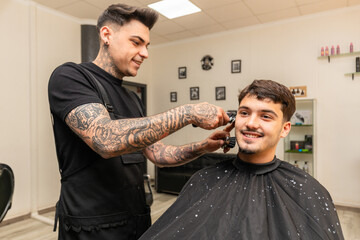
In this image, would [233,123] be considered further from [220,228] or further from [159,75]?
[159,75]

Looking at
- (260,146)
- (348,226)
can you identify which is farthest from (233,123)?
(348,226)

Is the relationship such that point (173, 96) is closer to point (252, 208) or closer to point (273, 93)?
point (273, 93)

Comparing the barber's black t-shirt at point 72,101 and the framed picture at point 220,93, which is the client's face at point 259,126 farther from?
the framed picture at point 220,93

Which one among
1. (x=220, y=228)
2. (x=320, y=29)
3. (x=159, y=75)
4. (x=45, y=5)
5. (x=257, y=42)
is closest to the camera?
(x=220, y=228)

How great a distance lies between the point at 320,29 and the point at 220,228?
12.6ft

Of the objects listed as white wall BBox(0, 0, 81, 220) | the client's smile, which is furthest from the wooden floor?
the client's smile

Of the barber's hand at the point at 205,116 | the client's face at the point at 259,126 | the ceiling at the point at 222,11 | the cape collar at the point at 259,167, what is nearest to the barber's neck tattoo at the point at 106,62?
the barber's hand at the point at 205,116

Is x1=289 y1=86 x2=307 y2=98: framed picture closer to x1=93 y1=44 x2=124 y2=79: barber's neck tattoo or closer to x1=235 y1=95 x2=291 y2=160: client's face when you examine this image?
x1=235 y1=95 x2=291 y2=160: client's face

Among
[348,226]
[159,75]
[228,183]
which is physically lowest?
[348,226]

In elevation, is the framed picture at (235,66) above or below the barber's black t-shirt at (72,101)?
above

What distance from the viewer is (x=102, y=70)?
1.21 metres

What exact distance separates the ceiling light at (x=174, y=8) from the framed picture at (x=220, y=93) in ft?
4.81

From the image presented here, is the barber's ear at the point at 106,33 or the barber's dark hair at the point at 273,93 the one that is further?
the barber's dark hair at the point at 273,93

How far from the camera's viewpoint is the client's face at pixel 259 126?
4.31ft
